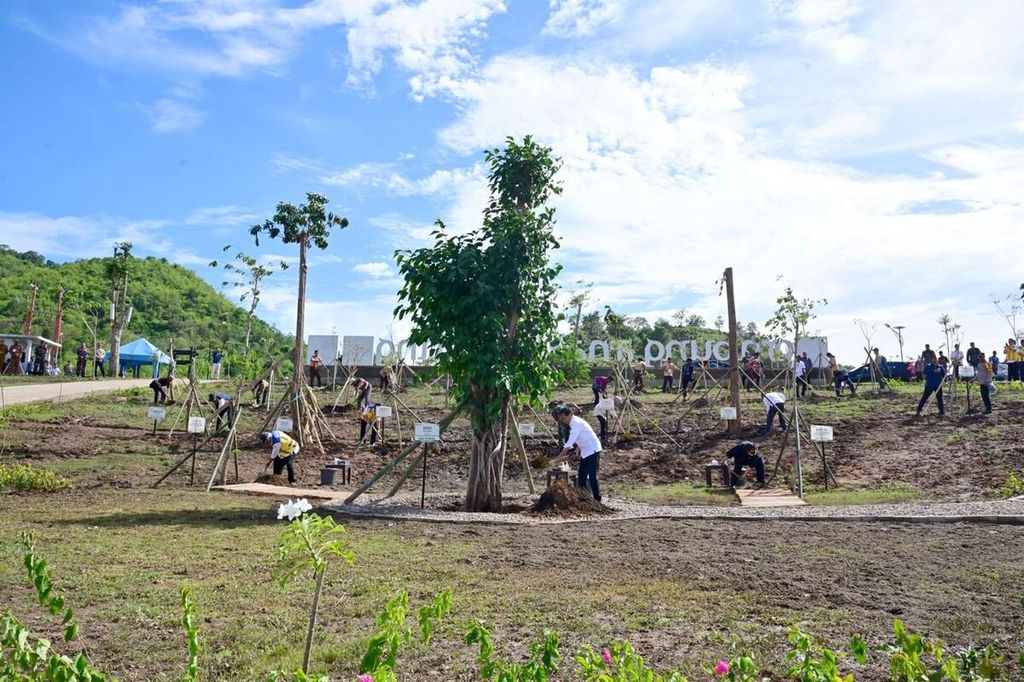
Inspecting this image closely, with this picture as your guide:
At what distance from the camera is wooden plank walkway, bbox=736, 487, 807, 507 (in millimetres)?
14234

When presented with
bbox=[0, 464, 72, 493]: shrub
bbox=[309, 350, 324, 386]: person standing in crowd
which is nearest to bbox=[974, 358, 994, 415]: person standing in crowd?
bbox=[0, 464, 72, 493]: shrub

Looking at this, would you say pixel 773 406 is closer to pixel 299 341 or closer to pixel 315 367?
pixel 299 341

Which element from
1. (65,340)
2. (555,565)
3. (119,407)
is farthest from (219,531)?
(65,340)

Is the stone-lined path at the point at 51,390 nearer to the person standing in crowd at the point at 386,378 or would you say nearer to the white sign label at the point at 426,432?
the person standing in crowd at the point at 386,378

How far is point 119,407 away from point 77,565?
Answer: 22984 mm

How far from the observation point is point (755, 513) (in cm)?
1260

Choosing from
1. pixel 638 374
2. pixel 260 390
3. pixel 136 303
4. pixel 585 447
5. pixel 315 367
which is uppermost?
pixel 136 303

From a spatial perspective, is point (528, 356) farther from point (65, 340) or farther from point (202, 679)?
point (65, 340)

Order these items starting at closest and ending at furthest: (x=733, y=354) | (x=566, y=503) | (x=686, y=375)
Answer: (x=566, y=503), (x=733, y=354), (x=686, y=375)

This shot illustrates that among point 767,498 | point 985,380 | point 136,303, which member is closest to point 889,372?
point 985,380

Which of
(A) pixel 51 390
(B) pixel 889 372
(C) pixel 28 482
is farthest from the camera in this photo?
(B) pixel 889 372

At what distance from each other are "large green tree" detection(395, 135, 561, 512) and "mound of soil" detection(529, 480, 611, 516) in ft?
2.76

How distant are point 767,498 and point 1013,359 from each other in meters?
23.2

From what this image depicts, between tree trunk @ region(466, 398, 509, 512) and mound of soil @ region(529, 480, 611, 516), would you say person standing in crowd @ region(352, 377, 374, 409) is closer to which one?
tree trunk @ region(466, 398, 509, 512)
